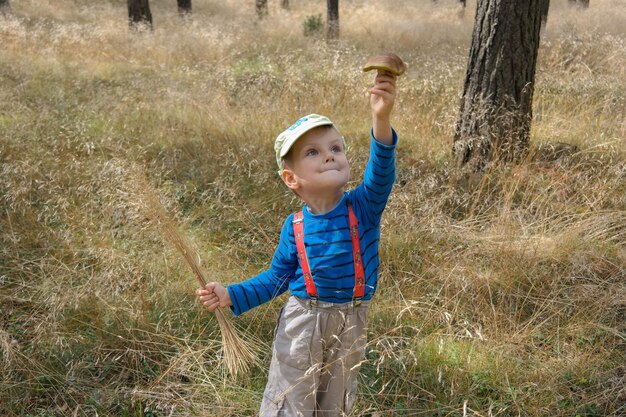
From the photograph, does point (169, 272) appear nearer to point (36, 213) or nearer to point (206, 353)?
point (206, 353)

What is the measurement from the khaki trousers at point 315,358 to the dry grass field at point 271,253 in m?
0.23

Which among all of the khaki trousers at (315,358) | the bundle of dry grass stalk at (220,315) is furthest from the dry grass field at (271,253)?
the khaki trousers at (315,358)

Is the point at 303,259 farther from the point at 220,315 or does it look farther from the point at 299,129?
the point at 220,315

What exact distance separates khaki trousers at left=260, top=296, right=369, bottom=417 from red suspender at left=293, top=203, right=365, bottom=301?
6 centimetres

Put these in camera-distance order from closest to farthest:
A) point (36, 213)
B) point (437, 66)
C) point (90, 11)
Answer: point (36, 213) < point (437, 66) < point (90, 11)

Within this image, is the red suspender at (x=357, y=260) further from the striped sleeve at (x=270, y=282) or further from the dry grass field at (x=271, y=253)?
the dry grass field at (x=271, y=253)

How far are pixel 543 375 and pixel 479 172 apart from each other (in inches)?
70.5

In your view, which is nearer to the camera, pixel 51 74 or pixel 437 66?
pixel 437 66

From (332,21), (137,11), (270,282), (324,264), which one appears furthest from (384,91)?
(137,11)

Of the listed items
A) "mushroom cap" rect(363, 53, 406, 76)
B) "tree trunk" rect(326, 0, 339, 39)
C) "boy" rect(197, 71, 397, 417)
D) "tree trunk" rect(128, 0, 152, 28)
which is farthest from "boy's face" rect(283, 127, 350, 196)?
"tree trunk" rect(128, 0, 152, 28)

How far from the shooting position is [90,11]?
49.0 feet

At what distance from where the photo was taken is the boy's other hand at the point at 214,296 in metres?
2.02

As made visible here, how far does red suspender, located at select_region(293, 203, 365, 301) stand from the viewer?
1807 millimetres

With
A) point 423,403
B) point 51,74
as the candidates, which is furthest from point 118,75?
point 423,403
